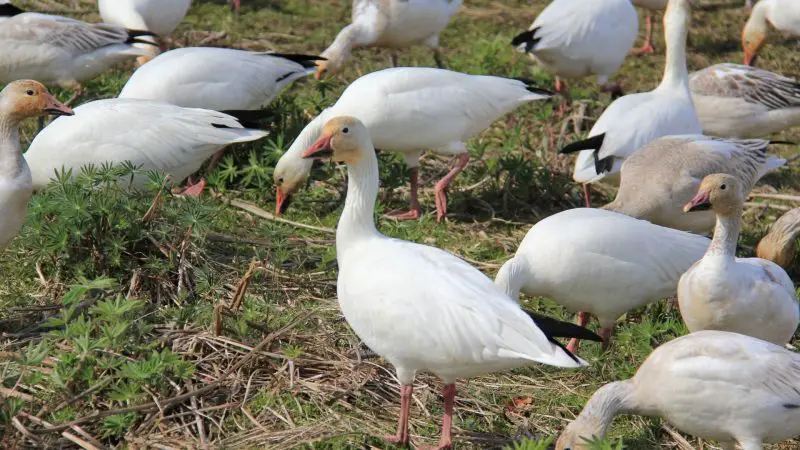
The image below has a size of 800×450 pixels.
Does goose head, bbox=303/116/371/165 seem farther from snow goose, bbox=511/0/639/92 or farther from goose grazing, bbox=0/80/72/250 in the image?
snow goose, bbox=511/0/639/92

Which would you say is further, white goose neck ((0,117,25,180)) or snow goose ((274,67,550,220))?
snow goose ((274,67,550,220))

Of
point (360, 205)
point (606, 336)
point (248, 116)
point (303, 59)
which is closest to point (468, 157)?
point (248, 116)

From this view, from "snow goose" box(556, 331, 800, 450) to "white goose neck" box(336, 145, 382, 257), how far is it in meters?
1.18

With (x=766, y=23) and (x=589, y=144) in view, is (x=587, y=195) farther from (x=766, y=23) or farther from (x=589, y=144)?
(x=766, y=23)

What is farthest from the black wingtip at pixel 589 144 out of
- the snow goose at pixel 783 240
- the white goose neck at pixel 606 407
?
the white goose neck at pixel 606 407

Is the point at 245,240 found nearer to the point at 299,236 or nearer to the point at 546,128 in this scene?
the point at 299,236

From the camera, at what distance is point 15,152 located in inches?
213

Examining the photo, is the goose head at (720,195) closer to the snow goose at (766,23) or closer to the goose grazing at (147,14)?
the goose grazing at (147,14)

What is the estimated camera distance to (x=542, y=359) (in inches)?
161

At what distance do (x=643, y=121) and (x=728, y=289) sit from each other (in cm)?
223

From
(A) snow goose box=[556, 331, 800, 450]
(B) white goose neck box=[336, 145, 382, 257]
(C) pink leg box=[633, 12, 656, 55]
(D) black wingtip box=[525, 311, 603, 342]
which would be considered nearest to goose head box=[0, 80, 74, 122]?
(B) white goose neck box=[336, 145, 382, 257]

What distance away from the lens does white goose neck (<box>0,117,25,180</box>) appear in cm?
533

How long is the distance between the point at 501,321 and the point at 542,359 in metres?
0.25

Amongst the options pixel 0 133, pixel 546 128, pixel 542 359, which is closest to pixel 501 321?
pixel 542 359
